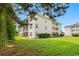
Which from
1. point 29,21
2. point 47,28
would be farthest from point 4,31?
point 47,28

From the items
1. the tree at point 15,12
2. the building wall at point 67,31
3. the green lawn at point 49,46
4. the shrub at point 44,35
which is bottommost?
the green lawn at point 49,46

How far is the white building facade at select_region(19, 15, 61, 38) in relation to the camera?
2.84 m

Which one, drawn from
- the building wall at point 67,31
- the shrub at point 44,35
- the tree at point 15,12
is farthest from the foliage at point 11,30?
the building wall at point 67,31

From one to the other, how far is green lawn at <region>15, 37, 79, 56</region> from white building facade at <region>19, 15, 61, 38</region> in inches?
2.8

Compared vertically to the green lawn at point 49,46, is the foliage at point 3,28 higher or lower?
higher

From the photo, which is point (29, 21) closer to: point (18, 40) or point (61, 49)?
point (18, 40)

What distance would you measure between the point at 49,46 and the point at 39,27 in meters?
0.25

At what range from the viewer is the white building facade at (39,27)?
9.32 ft

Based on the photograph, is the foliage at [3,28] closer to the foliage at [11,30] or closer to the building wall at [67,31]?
the foliage at [11,30]

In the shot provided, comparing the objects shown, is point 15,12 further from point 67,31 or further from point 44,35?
point 67,31

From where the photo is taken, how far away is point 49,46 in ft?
9.18

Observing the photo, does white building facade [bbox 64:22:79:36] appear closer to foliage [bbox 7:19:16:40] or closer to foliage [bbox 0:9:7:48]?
foliage [bbox 7:19:16:40]

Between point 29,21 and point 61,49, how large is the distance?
0.49 m

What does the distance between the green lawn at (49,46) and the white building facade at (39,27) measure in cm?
7
